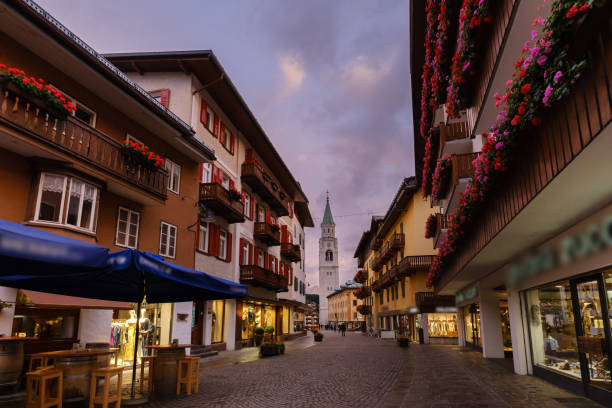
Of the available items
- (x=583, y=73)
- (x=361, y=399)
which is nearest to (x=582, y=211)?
(x=583, y=73)

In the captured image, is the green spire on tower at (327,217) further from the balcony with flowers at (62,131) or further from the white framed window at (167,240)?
the balcony with flowers at (62,131)

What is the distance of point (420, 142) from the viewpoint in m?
23.3

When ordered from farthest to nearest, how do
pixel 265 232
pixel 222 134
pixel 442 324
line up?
pixel 442 324, pixel 265 232, pixel 222 134

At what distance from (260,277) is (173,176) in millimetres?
10548

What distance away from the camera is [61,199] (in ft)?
38.7

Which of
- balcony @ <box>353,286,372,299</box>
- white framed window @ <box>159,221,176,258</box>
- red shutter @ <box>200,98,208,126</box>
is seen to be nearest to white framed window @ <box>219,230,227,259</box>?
white framed window @ <box>159,221,176,258</box>

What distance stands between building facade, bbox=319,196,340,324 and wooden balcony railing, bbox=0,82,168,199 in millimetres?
112163

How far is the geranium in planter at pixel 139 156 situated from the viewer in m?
14.0

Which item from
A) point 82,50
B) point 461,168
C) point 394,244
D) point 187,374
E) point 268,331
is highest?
point 82,50

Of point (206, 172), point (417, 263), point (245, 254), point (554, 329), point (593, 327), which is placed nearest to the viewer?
point (593, 327)

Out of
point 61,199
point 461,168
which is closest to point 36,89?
point 61,199

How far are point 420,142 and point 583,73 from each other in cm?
1926

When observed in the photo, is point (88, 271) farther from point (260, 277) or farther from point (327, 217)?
point (327, 217)

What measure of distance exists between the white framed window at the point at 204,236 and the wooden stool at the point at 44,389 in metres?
13.5
